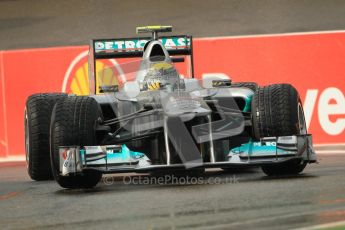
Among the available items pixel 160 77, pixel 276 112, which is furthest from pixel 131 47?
pixel 276 112

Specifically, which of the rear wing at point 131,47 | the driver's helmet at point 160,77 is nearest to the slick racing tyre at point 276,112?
the driver's helmet at point 160,77

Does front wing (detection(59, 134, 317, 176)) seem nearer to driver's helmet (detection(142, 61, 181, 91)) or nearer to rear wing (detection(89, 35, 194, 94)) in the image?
driver's helmet (detection(142, 61, 181, 91))

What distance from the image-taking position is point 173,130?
10.7 metres

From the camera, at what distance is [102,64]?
1781 cm

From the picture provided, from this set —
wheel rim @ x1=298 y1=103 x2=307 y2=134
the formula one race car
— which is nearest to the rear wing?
the formula one race car

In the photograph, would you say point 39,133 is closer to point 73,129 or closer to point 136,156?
point 73,129

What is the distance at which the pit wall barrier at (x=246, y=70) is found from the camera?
16.8m

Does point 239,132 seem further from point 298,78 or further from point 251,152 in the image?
point 298,78

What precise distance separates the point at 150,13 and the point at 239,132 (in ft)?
41.9

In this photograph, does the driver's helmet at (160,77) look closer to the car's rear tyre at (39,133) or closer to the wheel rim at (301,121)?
the car's rear tyre at (39,133)

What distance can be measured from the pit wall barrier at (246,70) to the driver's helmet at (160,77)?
16.0 feet

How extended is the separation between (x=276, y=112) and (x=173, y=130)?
47.3 inches

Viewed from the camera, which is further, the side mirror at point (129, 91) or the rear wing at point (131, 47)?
the rear wing at point (131, 47)

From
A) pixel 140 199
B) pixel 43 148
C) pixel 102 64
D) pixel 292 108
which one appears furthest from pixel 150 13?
pixel 140 199
